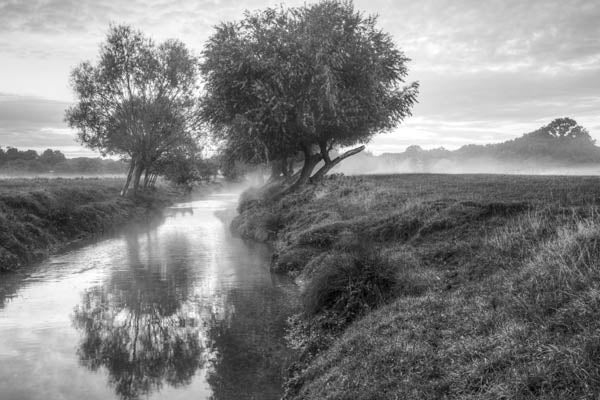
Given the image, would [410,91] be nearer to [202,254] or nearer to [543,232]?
[202,254]

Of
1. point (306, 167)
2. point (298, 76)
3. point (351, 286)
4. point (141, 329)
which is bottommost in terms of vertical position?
point (141, 329)

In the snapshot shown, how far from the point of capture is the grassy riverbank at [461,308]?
4.93 meters

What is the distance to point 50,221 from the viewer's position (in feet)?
74.9

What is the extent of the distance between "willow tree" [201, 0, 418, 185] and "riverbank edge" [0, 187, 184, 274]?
970 centimetres

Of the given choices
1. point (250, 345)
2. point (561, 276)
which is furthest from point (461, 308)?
point (250, 345)

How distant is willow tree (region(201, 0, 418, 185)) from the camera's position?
2517 centimetres

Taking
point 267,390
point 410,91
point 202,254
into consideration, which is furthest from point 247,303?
point 410,91

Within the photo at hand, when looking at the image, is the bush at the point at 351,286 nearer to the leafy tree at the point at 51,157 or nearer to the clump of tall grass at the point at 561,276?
the clump of tall grass at the point at 561,276

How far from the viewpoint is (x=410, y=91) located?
31.2 meters

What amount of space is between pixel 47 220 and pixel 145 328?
15489 millimetres

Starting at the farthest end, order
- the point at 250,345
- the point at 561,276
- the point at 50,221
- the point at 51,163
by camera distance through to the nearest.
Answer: the point at 51,163
the point at 50,221
the point at 250,345
the point at 561,276

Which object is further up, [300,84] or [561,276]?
[300,84]

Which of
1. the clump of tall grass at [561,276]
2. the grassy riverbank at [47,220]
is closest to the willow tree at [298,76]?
the grassy riverbank at [47,220]

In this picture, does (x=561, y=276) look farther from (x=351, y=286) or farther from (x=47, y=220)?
(x=47, y=220)
